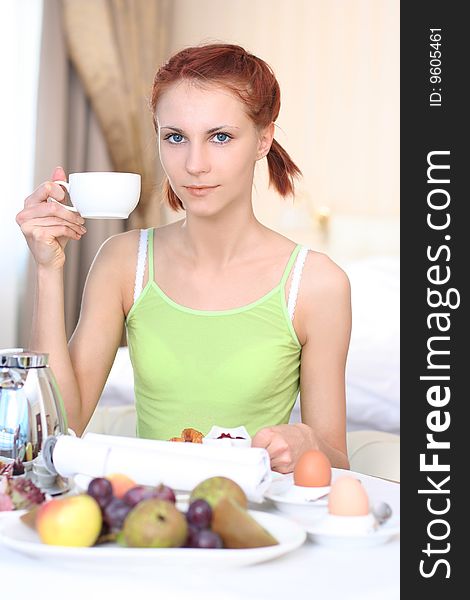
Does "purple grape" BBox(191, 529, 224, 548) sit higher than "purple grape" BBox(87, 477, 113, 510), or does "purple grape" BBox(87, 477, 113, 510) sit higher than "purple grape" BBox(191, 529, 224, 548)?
"purple grape" BBox(87, 477, 113, 510)

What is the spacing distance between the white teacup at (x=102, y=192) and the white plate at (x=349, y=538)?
0.71 meters

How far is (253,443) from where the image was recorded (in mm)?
1257

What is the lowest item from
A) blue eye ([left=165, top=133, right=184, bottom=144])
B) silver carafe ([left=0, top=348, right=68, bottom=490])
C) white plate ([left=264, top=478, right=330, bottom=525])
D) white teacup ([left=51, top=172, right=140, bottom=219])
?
white plate ([left=264, top=478, right=330, bottom=525])

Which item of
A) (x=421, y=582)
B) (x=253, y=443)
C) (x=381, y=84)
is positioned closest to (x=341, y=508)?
(x=421, y=582)

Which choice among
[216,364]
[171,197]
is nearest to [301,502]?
[216,364]

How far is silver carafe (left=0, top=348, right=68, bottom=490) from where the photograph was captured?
1.17 meters

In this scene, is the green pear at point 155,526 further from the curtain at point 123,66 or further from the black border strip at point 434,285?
the curtain at point 123,66

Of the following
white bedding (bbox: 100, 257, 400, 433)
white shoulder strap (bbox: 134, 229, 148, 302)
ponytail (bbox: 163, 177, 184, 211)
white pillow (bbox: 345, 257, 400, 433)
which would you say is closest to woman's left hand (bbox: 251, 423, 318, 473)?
white shoulder strap (bbox: 134, 229, 148, 302)

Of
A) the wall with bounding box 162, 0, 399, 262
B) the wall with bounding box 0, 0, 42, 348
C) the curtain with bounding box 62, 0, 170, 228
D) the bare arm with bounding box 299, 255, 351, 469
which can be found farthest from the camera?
the curtain with bounding box 62, 0, 170, 228

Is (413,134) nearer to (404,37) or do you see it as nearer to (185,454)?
(404,37)

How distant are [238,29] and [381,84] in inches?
32.5

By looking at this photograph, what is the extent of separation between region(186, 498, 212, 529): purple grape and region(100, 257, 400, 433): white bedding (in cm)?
166

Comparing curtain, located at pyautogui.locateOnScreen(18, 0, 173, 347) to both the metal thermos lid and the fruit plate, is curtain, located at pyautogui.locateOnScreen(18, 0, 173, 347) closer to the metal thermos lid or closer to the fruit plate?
the metal thermos lid

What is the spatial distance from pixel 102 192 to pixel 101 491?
68 cm
